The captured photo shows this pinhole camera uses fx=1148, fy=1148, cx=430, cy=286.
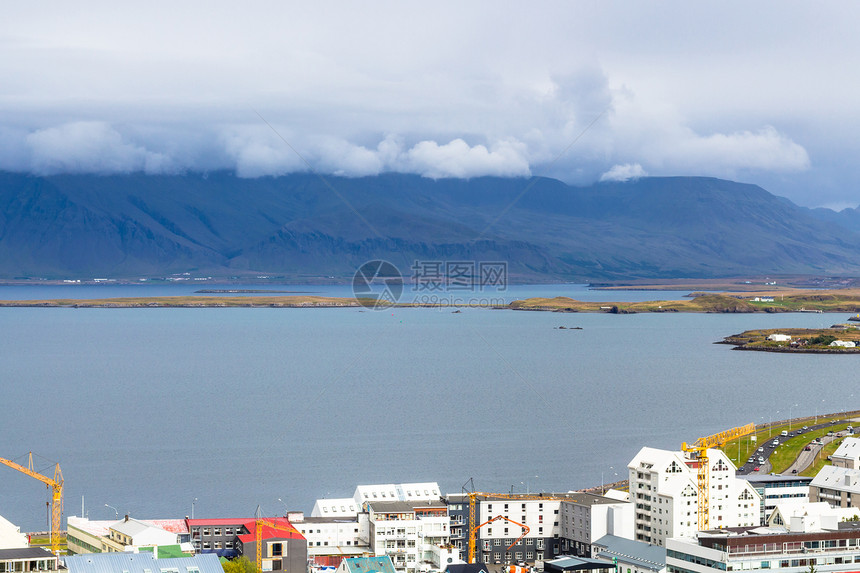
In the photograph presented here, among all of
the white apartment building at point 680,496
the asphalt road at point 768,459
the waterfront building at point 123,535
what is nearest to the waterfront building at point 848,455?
the asphalt road at point 768,459

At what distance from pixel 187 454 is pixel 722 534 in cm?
2161

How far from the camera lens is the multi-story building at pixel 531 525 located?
2677cm

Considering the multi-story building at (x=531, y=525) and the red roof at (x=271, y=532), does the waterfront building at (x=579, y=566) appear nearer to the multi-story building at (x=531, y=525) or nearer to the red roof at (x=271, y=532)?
the multi-story building at (x=531, y=525)

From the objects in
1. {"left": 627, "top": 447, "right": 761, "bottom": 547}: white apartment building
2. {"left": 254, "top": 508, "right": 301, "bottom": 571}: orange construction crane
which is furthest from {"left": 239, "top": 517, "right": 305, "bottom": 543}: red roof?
{"left": 627, "top": 447, "right": 761, "bottom": 547}: white apartment building

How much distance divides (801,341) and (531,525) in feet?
214

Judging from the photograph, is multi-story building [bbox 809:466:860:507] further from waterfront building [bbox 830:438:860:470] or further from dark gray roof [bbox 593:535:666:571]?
dark gray roof [bbox 593:535:666:571]

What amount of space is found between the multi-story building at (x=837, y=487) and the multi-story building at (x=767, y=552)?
20.4 ft

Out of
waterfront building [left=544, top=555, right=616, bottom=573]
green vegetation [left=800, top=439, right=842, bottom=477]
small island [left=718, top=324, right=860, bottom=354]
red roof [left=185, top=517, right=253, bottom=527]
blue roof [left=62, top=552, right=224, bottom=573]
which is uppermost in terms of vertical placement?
small island [left=718, top=324, right=860, bottom=354]

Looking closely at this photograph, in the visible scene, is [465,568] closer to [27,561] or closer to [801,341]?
[27,561]

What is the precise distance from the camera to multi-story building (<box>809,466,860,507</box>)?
1158 inches

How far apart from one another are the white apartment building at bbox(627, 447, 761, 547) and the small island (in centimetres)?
5847

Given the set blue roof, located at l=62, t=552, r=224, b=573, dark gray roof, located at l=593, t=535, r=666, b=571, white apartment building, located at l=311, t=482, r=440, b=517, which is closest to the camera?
blue roof, located at l=62, t=552, r=224, b=573

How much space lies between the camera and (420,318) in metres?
122

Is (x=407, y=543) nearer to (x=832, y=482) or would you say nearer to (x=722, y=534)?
(x=722, y=534)
